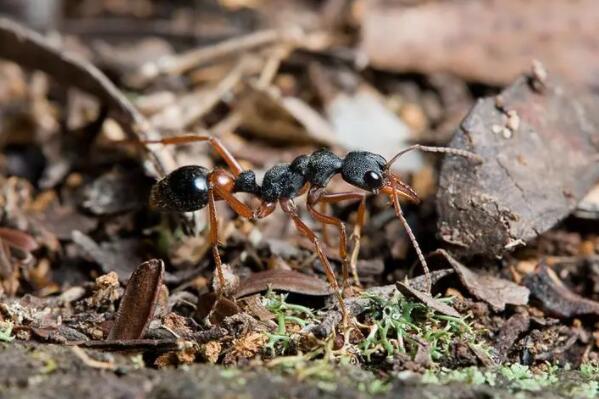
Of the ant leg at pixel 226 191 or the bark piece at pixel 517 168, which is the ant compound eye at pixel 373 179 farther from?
the ant leg at pixel 226 191

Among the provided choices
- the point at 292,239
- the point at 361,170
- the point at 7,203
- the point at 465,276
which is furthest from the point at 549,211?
the point at 7,203

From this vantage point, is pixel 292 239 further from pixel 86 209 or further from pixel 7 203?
pixel 7 203

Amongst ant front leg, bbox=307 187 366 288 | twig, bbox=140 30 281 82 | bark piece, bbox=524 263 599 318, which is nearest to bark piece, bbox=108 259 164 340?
ant front leg, bbox=307 187 366 288

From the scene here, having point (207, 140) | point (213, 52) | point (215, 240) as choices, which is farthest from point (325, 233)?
point (213, 52)

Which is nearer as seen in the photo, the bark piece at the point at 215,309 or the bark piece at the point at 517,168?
the bark piece at the point at 215,309

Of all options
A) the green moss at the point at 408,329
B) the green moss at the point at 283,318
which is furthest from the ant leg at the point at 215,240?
the green moss at the point at 408,329

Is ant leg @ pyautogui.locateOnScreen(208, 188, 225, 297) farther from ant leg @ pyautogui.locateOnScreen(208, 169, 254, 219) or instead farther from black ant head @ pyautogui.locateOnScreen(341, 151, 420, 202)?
black ant head @ pyautogui.locateOnScreen(341, 151, 420, 202)
